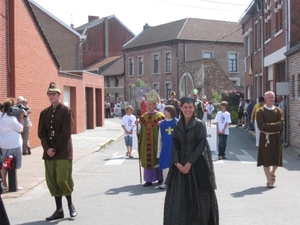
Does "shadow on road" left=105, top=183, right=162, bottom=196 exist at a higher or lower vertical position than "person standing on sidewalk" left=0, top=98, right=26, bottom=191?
lower

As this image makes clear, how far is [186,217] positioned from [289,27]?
54.1 ft

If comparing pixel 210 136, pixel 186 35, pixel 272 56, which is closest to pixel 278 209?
pixel 210 136

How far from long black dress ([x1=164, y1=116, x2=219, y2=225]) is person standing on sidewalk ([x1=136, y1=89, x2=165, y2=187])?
427 cm

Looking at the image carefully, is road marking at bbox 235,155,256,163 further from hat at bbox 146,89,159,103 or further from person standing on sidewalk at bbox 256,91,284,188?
hat at bbox 146,89,159,103

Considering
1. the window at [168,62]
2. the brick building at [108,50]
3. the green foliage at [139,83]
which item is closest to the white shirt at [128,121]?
the green foliage at [139,83]

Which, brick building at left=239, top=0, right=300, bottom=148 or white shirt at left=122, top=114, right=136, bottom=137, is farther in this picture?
brick building at left=239, top=0, right=300, bottom=148

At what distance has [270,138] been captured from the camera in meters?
11.0

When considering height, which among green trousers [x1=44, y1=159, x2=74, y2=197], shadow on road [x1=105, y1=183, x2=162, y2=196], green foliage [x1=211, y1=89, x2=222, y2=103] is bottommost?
shadow on road [x1=105, y1=183, x2=162, y2=196]

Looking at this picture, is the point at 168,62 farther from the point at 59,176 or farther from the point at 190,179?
the point at 190,179

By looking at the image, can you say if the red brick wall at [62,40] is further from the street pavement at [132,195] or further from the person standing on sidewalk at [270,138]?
the person standing on sidewalk at [270,138]

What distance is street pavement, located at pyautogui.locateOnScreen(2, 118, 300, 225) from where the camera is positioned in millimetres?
8211

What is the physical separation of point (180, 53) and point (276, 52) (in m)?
32.7

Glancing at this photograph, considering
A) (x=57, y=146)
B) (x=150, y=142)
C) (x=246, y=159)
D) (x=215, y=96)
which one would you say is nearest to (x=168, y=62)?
(x=215, y=96)

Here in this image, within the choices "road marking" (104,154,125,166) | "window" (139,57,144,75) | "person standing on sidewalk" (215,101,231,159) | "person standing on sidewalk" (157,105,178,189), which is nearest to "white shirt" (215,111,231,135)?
"person standing on sidewalk" (215,101,231,159)
